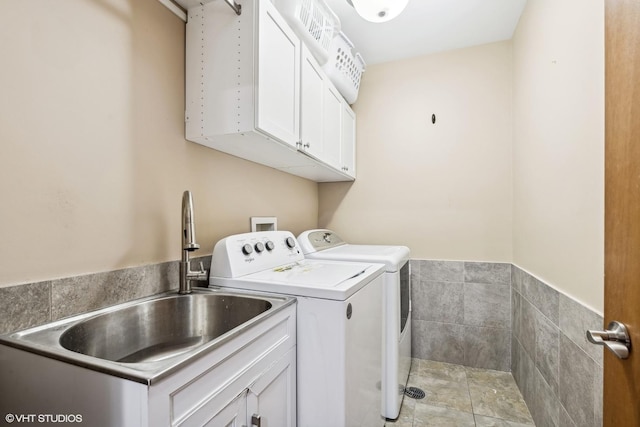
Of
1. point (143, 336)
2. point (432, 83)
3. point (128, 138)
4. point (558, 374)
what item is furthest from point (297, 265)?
point (432, 83)

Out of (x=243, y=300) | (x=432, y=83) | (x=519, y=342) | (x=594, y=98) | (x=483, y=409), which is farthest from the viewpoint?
(x=432, y=83)

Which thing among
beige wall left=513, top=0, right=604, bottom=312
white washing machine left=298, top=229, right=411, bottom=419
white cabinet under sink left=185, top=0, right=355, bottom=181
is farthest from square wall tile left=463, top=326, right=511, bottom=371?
white cabinet under sink left=185, top=0, right=355, bottom=181

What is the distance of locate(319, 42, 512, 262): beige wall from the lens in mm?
2477

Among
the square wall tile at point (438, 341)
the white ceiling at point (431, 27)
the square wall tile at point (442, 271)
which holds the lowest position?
the square wall tile at point (438, 341)

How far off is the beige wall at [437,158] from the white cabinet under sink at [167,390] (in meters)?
1.94

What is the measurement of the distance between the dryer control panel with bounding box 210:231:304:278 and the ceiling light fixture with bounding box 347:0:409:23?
1406 mm

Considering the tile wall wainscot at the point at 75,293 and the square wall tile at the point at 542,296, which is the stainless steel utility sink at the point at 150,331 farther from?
the square wall tile at the point at 542,296

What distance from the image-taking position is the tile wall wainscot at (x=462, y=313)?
241cm

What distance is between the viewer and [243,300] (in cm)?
123

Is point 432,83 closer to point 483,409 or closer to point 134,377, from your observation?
point 483,409

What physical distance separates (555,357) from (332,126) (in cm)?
191

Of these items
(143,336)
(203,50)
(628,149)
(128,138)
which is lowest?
(143,336)

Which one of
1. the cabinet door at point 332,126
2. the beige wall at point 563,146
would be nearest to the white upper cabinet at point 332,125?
the cabinet door at point 332,126

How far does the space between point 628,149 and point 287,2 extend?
1.54m
